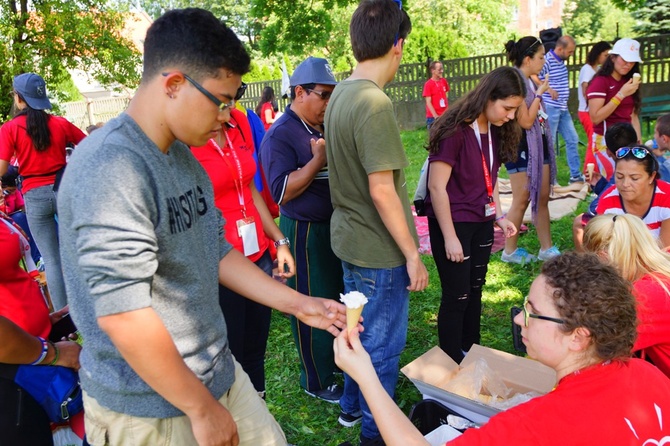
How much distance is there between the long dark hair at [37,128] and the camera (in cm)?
507

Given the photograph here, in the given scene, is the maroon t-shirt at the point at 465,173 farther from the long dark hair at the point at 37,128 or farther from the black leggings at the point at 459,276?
the long dark hair at the point at 37,128

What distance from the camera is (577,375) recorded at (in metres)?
1.83

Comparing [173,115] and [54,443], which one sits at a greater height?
[173,115]

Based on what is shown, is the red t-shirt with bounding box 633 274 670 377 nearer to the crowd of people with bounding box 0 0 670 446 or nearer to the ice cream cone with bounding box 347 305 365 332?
the crowd of people with bounding box 0 0 670 446

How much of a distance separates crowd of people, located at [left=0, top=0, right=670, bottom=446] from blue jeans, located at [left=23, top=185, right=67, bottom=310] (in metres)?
0.23

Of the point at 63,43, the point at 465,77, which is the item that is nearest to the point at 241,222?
the point at 63,43

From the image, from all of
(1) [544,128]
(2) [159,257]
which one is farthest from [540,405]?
(1) [544,128]

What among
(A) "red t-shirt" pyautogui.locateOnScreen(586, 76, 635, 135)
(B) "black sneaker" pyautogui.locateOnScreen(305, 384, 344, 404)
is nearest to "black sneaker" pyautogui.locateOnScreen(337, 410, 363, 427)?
(B) "black sneaker" pyautogui.locateOnScreen(305, 384, 344, 404)

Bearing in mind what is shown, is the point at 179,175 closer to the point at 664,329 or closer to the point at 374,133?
the point at 374,133

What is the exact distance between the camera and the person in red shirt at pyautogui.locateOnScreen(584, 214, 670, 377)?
2373mm

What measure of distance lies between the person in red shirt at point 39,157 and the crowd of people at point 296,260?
0.03 m

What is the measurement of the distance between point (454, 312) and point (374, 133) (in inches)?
59.9

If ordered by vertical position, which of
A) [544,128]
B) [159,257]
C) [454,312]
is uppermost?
[159,257]

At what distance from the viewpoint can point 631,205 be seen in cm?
392
